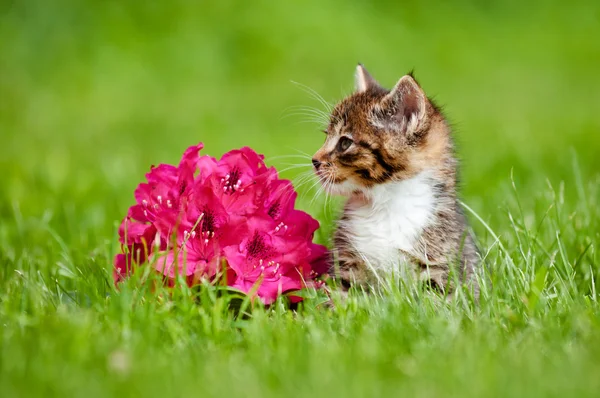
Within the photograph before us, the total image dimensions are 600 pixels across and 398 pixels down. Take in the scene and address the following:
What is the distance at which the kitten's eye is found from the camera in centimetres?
345

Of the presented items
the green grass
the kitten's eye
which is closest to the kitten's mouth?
the kitten's eye

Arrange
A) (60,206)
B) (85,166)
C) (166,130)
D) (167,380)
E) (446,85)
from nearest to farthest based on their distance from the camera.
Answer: (167,380) < (60,206) < (85,166) < (166,130) < (446,85)

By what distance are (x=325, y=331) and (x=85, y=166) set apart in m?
4.65

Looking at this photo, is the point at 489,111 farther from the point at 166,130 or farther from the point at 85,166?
the point at 85,166

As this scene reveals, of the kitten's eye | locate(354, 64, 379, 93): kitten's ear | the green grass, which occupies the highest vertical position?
locate(354, 64, 379, 93): kitten's ear

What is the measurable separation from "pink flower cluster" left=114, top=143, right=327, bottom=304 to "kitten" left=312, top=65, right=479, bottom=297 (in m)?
0.19

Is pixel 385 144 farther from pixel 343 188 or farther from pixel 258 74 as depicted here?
pixel 258 74

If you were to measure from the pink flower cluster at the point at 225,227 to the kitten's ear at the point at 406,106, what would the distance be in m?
0.52

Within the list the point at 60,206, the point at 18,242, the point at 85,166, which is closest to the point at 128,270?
the point at 18,242

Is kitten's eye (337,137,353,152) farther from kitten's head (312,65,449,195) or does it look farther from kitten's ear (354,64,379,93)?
kitten's ear (354,64,379,93)

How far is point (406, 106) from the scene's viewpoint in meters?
3.42

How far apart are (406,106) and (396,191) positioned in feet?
Result: 1.17

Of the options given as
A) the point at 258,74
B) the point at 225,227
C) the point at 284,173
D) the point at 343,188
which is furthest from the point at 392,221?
the point at 258,74

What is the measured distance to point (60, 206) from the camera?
17.9 feet
